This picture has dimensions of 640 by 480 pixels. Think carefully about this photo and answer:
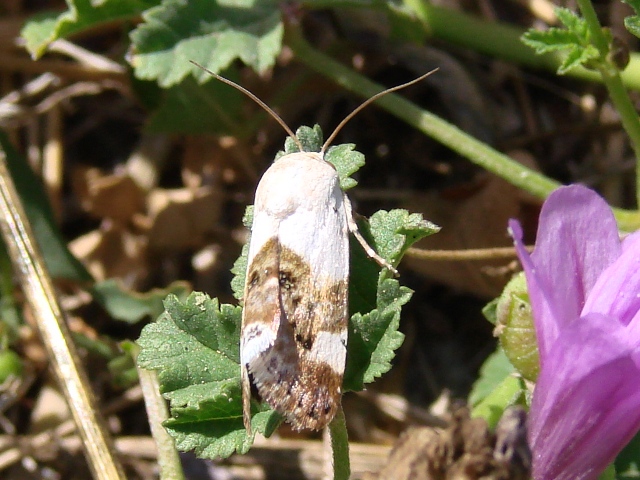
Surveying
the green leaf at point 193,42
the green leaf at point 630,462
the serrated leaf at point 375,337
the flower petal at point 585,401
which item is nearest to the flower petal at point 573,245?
the flower petal at point 585,401

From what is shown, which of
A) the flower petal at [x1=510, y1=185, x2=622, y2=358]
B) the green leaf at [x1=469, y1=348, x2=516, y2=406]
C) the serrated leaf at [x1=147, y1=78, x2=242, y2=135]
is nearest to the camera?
the flower petal at [x1=510, y1=185, x2=622, y2=358]

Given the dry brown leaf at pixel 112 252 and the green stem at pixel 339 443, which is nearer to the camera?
the green stem at pixel 339 443

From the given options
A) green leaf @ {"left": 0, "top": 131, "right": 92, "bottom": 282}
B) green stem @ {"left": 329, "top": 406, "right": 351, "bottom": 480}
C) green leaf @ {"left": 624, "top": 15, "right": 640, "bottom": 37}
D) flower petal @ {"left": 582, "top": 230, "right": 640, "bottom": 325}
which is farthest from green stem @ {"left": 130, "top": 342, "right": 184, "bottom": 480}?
green leaf @ {"left": 624, "top": 15, "right": 640, "bottom": 37}

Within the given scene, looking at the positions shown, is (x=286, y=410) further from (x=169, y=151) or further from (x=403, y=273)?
(x=169, y=151)

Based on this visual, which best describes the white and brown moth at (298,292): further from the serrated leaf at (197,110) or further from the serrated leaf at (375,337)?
the serrated leaf at (197,110)

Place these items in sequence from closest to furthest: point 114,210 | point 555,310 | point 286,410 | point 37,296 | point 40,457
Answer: point 555,310, point 286,410, point 37,296, point 40,457, point 114,210

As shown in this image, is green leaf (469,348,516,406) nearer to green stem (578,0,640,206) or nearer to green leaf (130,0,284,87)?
green stem (578,0,640,206)

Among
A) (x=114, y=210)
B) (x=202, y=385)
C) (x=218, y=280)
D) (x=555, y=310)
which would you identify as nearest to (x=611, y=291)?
(x=555, y=310)
